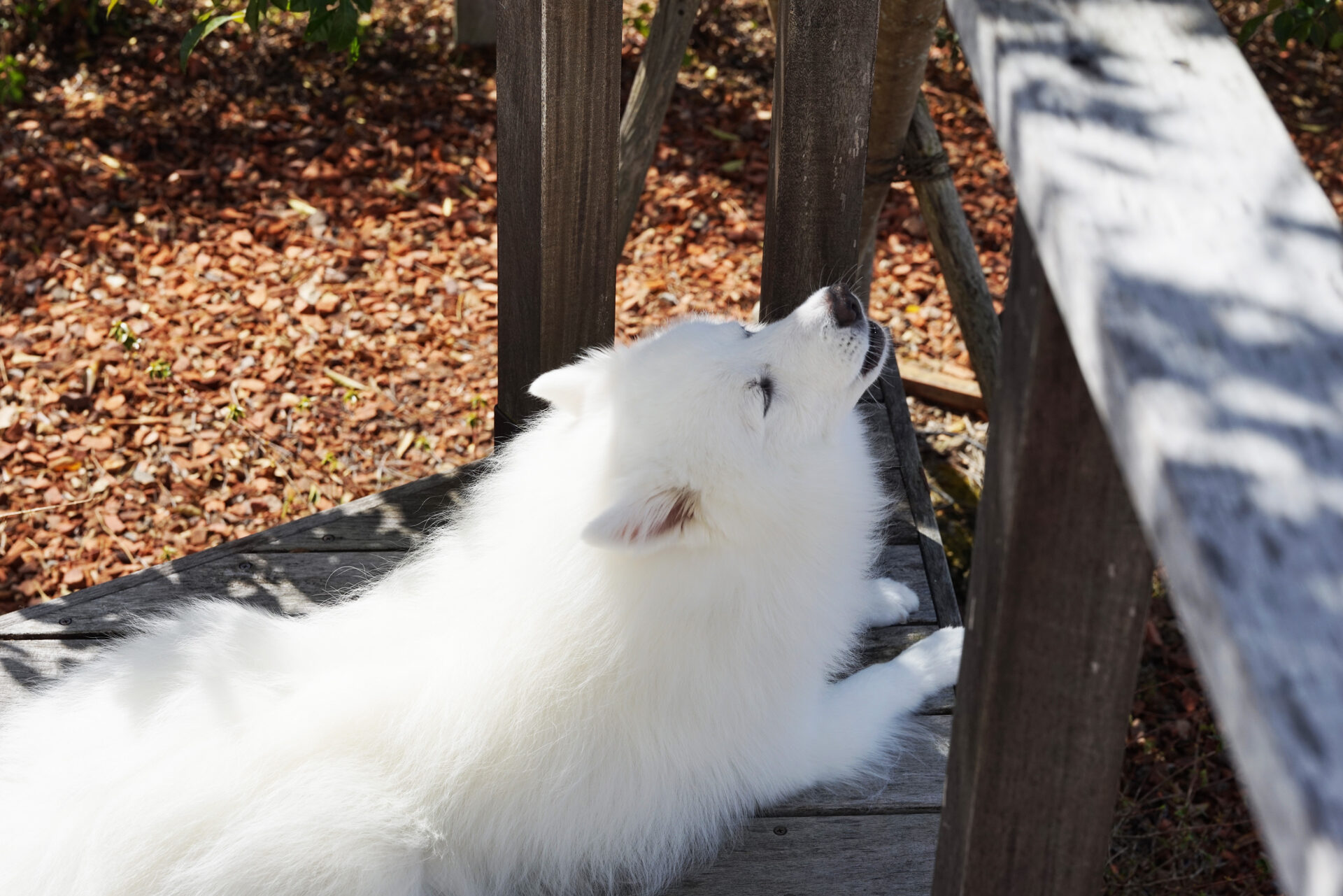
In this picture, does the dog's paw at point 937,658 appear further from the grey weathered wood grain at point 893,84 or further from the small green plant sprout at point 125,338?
the small green plant sprout at point 125,338

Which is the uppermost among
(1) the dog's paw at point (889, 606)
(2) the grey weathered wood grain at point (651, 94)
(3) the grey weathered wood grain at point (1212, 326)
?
(2) the grey weathered wood grain at point (651, 94)

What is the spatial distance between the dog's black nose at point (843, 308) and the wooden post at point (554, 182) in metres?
0.66

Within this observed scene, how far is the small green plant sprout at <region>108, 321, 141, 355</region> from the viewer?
203 inches

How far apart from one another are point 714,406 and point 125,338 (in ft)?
12.9

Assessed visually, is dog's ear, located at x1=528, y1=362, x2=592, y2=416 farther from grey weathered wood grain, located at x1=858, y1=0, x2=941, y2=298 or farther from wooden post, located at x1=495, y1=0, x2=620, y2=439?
grey weathered wood grain, located at x1=858, y1=0, x2=941, y2=298

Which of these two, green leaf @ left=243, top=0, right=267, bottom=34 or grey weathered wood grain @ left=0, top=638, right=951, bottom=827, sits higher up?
green leaf @ left=243, top=0, right=267, bottom=34

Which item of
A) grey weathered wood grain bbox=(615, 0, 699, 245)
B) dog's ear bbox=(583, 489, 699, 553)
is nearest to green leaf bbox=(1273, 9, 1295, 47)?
grey weathered wood grain bbox=(615, 0, 699, 245)

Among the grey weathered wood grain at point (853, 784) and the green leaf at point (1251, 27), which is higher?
the green leaf at point (1251, 27)

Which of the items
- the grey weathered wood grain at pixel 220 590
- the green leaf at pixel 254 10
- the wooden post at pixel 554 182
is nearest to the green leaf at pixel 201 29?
the green leaf at pixel 254 10

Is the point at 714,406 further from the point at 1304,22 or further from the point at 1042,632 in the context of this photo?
the point at 1304,22

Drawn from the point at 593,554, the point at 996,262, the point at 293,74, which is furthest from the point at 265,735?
the point at 293,74

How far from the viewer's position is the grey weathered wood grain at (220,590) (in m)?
2.73

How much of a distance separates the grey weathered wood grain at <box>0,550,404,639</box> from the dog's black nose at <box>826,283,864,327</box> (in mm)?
1337

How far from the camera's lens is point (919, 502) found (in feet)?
10.5
